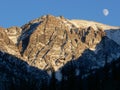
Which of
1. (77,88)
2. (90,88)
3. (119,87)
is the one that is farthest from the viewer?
(77,88)

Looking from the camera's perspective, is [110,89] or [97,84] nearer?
[110,89]

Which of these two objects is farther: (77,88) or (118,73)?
(77,88)

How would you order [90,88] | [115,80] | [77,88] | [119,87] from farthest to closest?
1. [77,88]
2. [90,88]
3. [115,80]
4. [119,87]

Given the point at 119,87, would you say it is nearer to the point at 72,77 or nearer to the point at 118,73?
the point at 118,73

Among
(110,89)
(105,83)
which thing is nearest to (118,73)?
(105,83)

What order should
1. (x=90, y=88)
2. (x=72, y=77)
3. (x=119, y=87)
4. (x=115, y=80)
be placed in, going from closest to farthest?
(x=119, y=87) → (x=115, y=80) → (x=90, y=88) → (x=72, y=77)

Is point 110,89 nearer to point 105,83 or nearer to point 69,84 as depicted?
point 105,83

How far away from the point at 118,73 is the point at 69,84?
2994 centimetres

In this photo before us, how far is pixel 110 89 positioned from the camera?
480 ft

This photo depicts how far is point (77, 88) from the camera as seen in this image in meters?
183

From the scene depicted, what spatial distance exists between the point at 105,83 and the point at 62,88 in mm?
38780

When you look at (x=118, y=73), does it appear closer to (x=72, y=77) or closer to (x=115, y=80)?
(x=115, y=80)

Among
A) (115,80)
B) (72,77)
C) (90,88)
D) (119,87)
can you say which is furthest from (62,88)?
(119,87)

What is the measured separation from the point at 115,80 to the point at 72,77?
42413mm
